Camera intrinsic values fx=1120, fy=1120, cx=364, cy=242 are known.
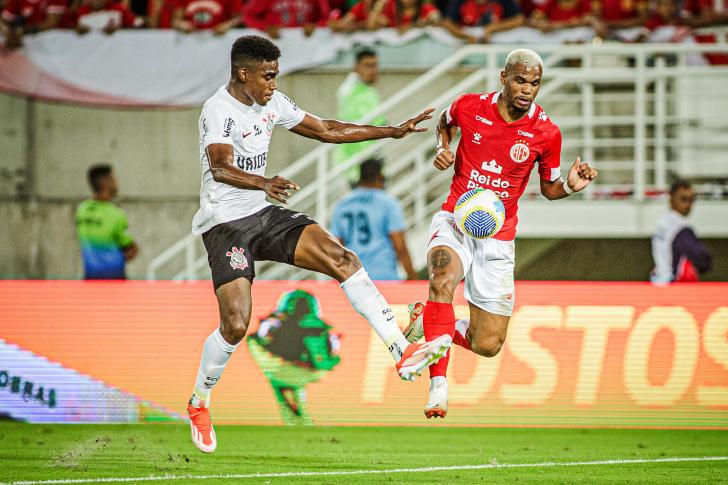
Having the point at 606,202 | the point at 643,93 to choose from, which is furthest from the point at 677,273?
the point at 643,93

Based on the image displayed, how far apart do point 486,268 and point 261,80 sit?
2.11m

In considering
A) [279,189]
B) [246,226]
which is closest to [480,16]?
[246,226]

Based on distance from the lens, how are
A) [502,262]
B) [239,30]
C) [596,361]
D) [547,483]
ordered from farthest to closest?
[239,30], [596,361], [502,262], [547,483]

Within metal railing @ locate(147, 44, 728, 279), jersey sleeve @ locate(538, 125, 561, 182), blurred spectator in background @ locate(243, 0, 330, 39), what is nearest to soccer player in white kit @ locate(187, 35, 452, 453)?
jersey sleeve @ locate(538, 125, 561, 182)

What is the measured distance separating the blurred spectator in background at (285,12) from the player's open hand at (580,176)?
6.92m

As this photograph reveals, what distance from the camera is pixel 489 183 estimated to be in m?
7.78

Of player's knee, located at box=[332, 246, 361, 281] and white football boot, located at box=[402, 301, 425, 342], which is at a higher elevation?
player's knee, located at box=[332, 246, 361, 281]

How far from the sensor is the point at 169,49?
45.5 feet

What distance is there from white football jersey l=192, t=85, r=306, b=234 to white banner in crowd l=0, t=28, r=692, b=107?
6.22 metres

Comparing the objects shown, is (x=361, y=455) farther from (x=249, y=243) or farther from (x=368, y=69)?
(x=368, y=69)

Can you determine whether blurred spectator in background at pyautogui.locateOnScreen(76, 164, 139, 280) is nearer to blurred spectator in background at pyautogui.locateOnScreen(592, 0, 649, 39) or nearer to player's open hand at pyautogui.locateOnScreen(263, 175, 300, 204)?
player's open hand at pyautogui.locateOnScreen(263, 175, 300, 204)

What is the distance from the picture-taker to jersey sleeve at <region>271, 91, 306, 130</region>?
7.61m

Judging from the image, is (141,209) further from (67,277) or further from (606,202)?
(606,202)

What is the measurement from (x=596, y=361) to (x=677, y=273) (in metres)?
2.75
